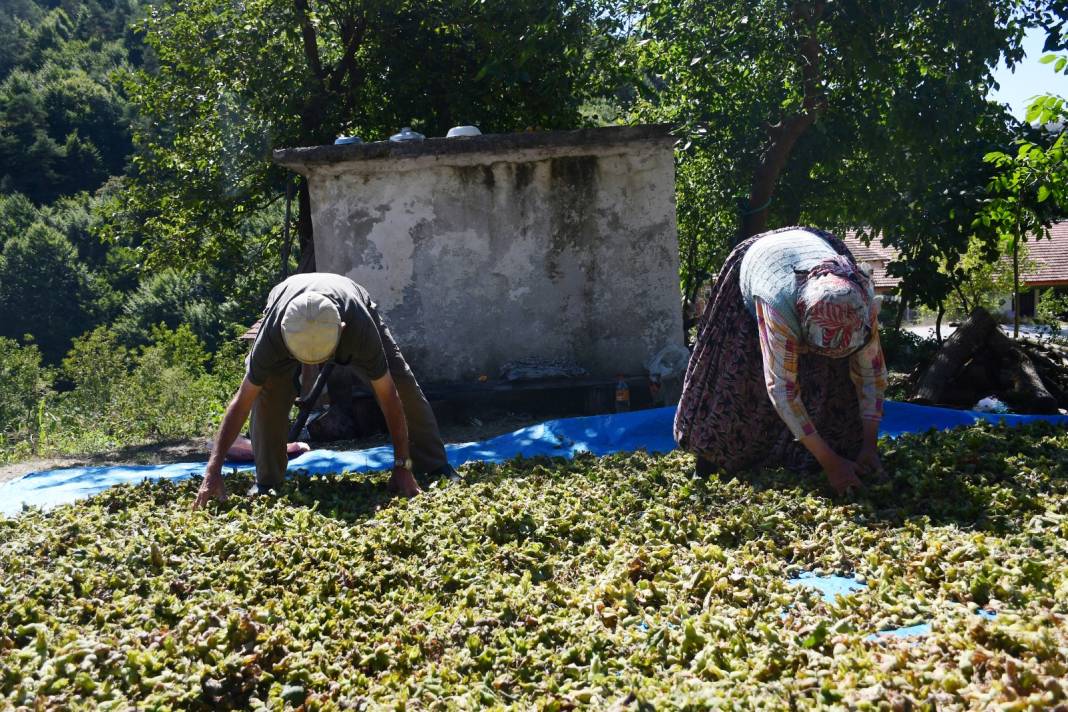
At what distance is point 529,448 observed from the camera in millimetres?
6328

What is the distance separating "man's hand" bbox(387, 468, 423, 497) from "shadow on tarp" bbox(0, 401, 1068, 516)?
3.38 ft

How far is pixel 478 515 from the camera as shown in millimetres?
4195

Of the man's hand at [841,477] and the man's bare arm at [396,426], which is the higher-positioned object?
the man's bare arm at [396,426]

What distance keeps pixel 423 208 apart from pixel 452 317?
3.05ft

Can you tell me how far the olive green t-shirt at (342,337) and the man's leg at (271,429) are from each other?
0.75 feet

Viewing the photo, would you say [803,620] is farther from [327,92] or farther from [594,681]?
[327,92]

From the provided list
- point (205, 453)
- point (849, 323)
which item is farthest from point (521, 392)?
point (849, 323)

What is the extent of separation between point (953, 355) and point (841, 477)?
3.91 metres

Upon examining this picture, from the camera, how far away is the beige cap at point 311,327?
14.2 ft

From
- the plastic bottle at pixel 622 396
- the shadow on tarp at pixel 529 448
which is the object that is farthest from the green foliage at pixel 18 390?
the plastic bottle at pixel 622 396

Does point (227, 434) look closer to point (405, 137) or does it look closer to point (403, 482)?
point (403, 482)

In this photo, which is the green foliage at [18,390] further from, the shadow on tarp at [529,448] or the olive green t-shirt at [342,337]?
the olive green t-shirt at [342,337]

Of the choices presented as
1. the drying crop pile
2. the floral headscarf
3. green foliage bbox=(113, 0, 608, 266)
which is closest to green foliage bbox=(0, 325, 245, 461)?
green foliage bbox=(113, 0, 608, 266)

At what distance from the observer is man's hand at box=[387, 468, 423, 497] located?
4.78 m
